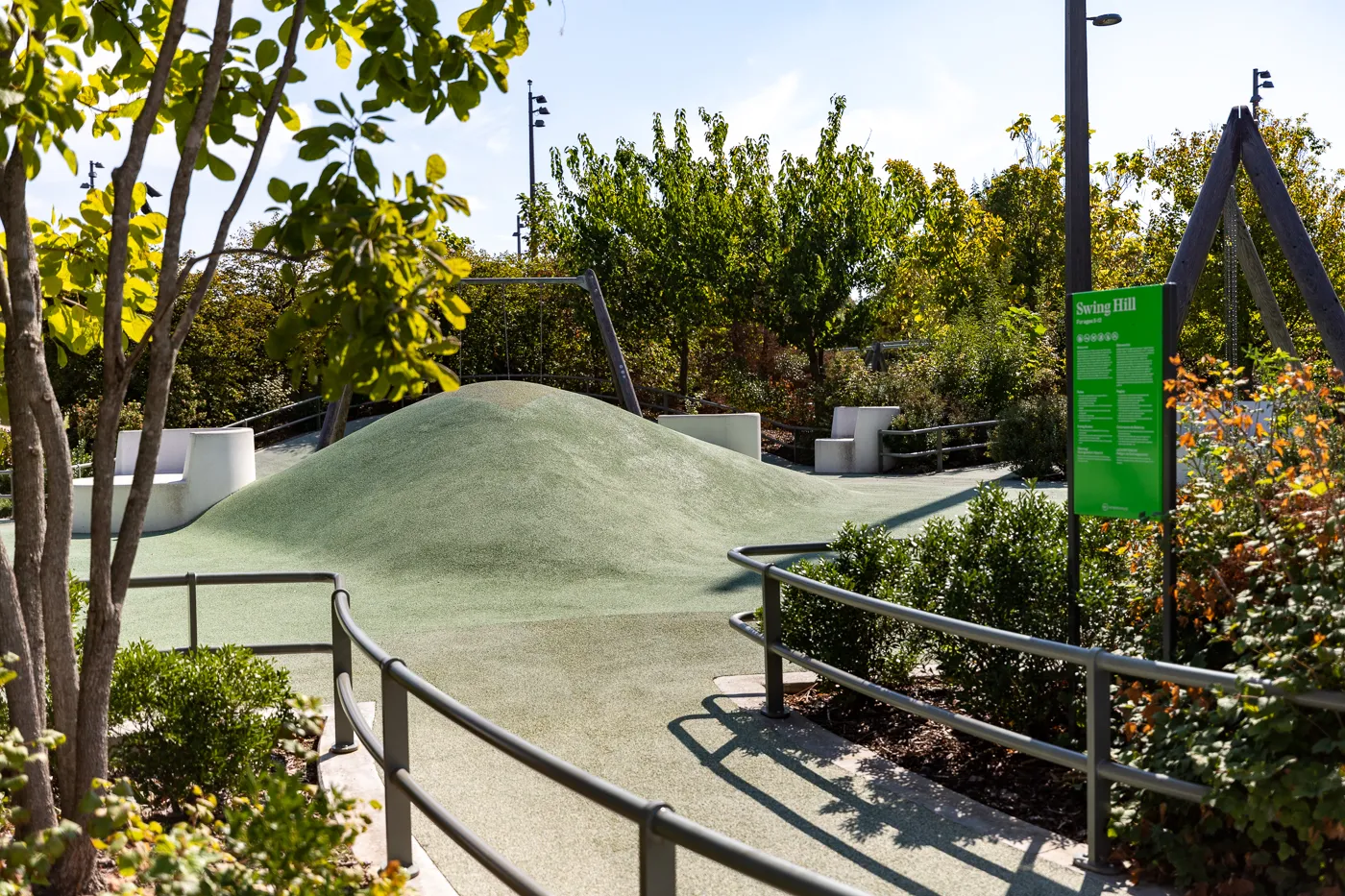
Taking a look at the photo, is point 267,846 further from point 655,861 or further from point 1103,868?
point 1103,868

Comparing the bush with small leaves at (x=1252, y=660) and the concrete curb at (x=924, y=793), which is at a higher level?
the bush with small leaves at (x=1252, y=660)

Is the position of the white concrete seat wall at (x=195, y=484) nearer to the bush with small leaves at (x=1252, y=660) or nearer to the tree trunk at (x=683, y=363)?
the bush with small leaves at (x=1252, y=660)

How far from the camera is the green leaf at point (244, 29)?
3.45m

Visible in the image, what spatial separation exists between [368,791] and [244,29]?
297 cm

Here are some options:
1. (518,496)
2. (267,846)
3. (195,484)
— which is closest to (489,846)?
(267,846)

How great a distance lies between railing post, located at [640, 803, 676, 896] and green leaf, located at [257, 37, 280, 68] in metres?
2.53

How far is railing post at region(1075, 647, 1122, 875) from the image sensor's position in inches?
Result: 149

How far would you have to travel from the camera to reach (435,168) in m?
2.86

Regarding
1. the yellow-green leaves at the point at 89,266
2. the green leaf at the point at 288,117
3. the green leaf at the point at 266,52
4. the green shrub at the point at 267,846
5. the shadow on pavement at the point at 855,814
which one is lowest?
the shadow on pavement at the point at 855,814

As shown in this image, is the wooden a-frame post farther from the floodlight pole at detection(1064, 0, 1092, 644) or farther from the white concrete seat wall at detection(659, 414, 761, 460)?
the white concrete seat wall at detection(659, 414, 761, 460)

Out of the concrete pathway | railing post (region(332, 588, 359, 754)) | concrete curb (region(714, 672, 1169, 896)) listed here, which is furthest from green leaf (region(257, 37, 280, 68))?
concrete curb (region(714, 672, 1169, 896))

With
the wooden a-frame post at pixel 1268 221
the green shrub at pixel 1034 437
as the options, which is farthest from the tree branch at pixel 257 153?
the green shrub at pixel 1034 437

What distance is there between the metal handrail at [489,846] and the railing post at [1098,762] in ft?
5.03

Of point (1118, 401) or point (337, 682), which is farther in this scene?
point (337, 682)
